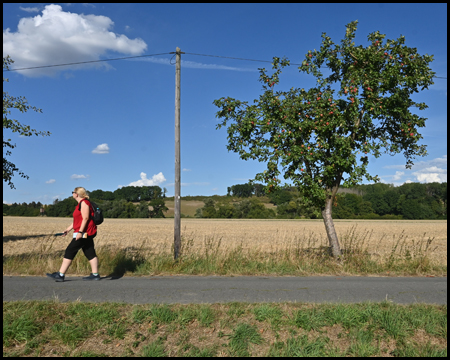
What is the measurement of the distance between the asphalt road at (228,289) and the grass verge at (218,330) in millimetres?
710

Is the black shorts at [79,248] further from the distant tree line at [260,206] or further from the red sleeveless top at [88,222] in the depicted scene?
the distant tree line at [260,206]

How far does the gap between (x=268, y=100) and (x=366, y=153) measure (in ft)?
10.4

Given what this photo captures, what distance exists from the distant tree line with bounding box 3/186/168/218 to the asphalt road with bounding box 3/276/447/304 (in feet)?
243

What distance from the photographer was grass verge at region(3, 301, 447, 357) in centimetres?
453

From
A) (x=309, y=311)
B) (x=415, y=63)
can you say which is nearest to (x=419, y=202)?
(x=415, y=63)

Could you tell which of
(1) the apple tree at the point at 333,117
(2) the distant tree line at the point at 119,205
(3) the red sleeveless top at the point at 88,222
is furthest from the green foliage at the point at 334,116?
(2) the distant tree line at the point at 119,205

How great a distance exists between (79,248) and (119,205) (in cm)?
7791

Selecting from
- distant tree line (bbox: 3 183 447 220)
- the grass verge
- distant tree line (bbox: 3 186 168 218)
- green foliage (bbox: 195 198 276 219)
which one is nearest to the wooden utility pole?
the grass verge

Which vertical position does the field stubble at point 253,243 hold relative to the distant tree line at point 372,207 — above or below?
below

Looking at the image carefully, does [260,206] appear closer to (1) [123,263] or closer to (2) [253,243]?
(2) [253,243]

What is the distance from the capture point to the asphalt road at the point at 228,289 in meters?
6.30

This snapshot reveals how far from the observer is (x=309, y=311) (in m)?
5.40

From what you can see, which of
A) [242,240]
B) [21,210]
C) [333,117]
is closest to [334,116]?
[333,117]

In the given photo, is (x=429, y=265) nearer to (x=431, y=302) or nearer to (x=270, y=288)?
(x=431, y=302)
